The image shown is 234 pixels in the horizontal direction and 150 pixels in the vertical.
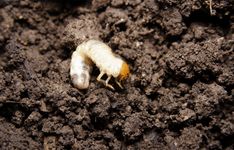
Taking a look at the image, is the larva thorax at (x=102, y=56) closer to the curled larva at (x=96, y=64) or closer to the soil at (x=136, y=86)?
the curled larva at (x=96, y=64)

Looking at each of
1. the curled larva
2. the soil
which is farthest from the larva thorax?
the soil

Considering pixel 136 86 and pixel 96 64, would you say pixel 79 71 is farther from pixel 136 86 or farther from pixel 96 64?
pixel 136 86

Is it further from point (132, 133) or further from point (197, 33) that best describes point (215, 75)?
point (132, 133)

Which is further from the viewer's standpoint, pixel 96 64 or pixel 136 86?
pixel 96 64

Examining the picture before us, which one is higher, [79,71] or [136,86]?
[79,71]

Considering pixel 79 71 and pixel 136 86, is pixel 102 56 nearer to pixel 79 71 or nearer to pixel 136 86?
pixel 79 71

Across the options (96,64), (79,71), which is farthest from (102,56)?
(79,71)

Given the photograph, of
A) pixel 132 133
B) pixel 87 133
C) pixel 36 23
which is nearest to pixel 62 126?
pixel 87 133
